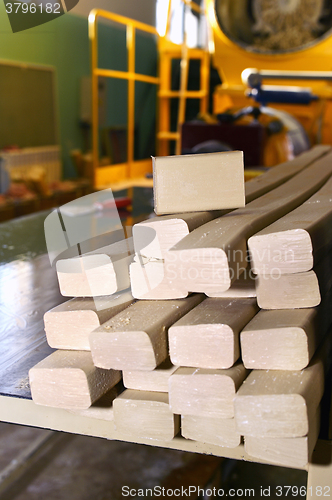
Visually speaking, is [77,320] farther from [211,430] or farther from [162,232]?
[211,430]

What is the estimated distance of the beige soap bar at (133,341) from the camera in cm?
104

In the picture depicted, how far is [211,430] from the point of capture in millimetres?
1071

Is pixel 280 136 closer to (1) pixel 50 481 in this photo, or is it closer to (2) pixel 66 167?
(1) pixel 50 481

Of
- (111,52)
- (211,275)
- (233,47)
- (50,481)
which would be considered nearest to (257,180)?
(211,275)

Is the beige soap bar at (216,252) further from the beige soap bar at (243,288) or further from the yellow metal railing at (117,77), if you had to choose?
the yellow metal railing at (117,77)

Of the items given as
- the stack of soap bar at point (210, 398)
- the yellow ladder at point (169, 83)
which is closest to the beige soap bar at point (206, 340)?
the stack of soap bar at point (210, 398)

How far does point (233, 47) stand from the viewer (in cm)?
510

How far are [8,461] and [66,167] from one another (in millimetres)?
4103

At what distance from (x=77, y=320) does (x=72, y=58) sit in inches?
229

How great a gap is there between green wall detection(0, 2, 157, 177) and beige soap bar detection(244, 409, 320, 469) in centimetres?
512

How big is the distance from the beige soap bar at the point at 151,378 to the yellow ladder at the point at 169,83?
4.78 metres

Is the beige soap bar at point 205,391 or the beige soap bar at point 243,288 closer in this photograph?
the beige soap bar at point 205,391

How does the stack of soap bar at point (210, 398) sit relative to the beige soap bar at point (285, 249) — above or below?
below

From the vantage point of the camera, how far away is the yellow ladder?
5793 mm
